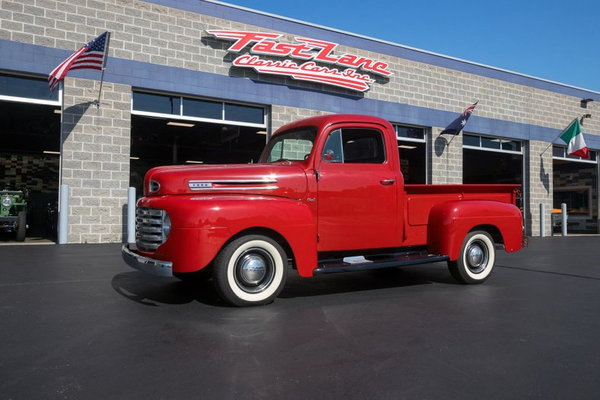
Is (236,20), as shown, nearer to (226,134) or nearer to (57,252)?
(226,134)

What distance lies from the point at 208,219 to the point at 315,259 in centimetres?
136

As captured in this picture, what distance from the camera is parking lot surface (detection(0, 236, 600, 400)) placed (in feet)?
8.60

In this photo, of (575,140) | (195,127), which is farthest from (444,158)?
(195,127)

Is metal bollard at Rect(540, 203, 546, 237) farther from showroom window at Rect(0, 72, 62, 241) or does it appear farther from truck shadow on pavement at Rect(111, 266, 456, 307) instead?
showroom window at Rect(0, 72, 62, 241)

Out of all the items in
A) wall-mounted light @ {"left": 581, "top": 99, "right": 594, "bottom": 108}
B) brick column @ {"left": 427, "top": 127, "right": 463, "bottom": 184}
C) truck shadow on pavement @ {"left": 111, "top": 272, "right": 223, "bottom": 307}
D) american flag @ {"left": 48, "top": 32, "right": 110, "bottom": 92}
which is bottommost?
truck shadow on pavement @ {"left": 111, "top": 272, "right": 223, "bottom": 307}

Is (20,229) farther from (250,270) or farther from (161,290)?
(250,270)

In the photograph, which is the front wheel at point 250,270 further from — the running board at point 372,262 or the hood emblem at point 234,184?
the hood emblem at point 234,184

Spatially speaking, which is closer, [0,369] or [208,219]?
[0,369]

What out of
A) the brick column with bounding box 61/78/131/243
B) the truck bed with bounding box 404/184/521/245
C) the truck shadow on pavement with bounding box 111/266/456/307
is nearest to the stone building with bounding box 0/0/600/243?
the brick column with bounding box 61/78/131/243

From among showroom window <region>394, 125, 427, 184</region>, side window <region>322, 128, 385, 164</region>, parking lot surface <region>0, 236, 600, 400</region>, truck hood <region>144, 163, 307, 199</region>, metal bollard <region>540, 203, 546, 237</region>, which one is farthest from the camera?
metal bollard <region>540, 203, 546, 237</region>

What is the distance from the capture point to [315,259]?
4.93 meters

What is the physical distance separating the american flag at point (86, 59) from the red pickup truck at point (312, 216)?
6.37 meters

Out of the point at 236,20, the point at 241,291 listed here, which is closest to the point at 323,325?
the point at 241,291

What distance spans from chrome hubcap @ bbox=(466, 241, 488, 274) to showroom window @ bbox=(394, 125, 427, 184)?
32.1ft
